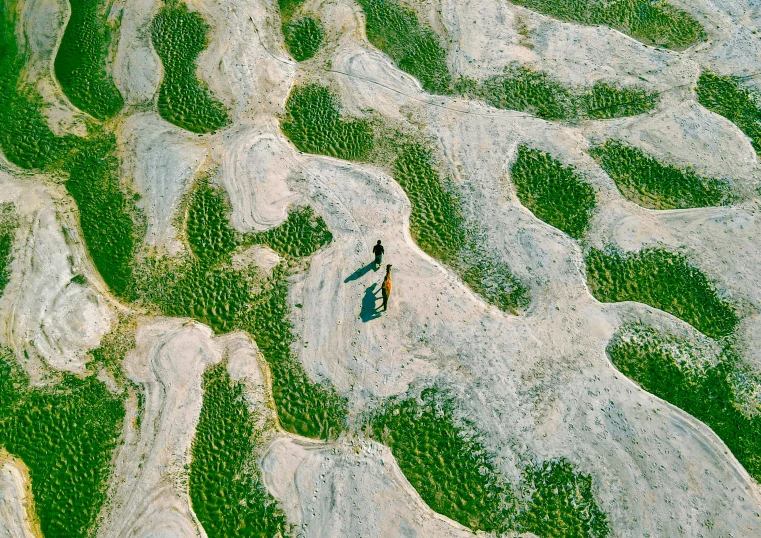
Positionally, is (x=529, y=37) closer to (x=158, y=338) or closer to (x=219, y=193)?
(x=219, y=193)

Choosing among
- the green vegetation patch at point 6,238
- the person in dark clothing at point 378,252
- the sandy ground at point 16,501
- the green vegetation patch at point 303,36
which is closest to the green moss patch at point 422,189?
the person in dark clothing at point 378,252

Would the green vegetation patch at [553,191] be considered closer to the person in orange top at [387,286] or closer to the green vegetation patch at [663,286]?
the green vegetation patch at [663,286]

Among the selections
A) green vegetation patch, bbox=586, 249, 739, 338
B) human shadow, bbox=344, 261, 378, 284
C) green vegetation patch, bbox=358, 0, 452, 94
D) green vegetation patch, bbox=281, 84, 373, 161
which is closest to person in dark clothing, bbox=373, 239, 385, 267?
human shadow, bbox=344, 261, 378, 284

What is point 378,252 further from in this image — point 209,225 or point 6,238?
point 6,238

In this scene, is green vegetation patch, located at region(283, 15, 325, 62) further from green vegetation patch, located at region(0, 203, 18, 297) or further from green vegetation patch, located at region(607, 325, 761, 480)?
green vegetation patch, located at region(607, 325, 761, 480)

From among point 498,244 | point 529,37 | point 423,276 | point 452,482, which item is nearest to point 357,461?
point 452,482

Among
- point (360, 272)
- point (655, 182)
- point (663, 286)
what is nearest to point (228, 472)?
point (360, 272)

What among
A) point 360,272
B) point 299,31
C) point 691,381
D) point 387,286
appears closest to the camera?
point 387,286
